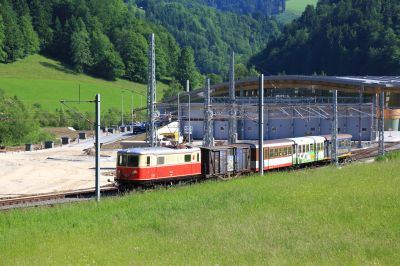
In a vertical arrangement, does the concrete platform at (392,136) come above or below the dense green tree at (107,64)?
below

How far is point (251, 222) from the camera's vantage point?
2105cm

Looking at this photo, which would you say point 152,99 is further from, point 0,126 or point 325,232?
point 0,126

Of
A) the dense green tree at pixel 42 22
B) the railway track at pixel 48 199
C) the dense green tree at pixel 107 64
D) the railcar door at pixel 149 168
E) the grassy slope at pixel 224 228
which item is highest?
the dense green tree at pixel 42 22

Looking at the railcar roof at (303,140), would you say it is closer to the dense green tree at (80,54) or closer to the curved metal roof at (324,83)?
the curved metal roof at (324,83)

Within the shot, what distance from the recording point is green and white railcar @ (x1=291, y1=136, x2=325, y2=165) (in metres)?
51.0

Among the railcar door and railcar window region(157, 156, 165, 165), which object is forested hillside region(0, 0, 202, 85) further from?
the railcar door

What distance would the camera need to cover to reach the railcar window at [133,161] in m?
37.4

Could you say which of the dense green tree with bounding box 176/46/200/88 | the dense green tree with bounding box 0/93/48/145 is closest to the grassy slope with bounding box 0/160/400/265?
the dense green tree with bounding box 0/93/48/145

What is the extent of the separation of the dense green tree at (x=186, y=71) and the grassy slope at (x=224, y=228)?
16182 centimetres

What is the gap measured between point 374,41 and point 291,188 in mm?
156496

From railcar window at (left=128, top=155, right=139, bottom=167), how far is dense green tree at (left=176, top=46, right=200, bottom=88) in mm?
152173

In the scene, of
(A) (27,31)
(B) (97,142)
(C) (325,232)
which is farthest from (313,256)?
(A) (27,31)

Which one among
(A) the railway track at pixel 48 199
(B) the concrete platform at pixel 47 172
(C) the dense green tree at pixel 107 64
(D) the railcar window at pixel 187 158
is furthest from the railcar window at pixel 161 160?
(C) the dense green tree at pixel 107 64

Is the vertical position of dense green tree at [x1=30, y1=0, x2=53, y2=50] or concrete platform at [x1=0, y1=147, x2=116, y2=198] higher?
dense green tree at [x1=30, y1=0, x2=53, y2=50]
